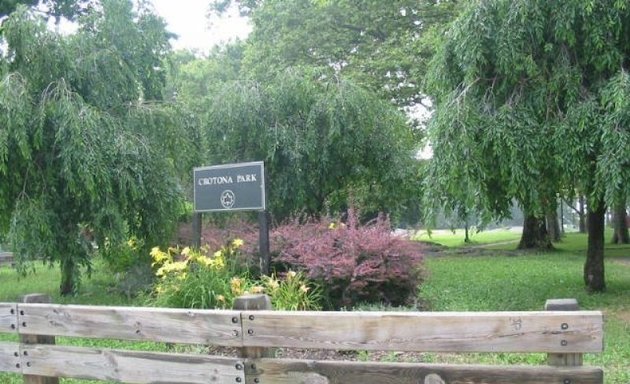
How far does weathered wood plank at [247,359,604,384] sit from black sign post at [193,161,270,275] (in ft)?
18.2

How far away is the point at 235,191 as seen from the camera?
9547 millimetres

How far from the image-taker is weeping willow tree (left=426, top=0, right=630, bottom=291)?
9.43 metres

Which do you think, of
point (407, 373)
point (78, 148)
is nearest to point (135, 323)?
point (407, 373)

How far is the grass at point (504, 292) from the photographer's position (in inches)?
257

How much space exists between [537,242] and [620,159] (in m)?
17.1

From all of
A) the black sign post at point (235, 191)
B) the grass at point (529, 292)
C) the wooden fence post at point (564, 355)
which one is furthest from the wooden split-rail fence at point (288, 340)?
the black sign post at point (235, 191)

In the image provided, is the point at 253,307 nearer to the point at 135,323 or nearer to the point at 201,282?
the point at 135,323

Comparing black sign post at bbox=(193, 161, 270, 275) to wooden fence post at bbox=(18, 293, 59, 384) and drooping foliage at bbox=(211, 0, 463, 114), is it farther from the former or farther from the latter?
drooping foliage at bbox=(211, 0, 463, 114)

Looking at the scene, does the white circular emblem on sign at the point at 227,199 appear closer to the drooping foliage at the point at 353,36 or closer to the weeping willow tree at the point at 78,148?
the weeping willow tree at the point at 78,148

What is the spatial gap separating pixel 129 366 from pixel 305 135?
469 inches

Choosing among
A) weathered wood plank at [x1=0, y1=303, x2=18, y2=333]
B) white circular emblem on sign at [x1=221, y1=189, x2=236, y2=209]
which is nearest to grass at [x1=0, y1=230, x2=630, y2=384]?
weathered wood plank at [x1=0, y1=303, x2=18, y2=333]

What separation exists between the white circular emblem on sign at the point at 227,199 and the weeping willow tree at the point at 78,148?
2560mm

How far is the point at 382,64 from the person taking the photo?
2195cm

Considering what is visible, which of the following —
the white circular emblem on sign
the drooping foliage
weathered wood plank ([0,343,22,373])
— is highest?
the drooping foliage
